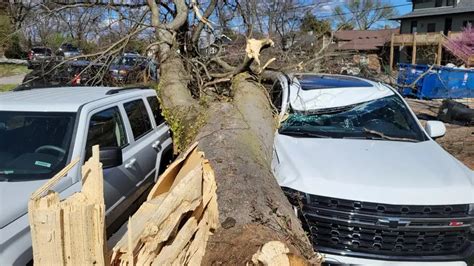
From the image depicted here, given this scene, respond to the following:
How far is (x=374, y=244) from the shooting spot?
3547mm

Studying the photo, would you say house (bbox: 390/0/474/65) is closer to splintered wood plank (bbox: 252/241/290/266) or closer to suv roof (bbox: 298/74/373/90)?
suv roof (bbox: 298/74/373/90)

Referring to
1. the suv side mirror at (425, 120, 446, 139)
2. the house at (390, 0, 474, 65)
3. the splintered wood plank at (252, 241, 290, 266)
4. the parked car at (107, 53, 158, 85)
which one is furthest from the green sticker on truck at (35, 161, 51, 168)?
the house at (390, 0, 474, 65)

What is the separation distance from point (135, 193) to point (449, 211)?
3019 millimetres

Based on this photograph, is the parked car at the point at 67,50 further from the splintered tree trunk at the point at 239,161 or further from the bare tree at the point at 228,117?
the splintered tree trunk at the point at 239,161

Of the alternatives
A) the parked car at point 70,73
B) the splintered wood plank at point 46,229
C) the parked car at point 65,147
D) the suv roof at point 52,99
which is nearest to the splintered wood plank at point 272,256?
the splintered wood plank at point 46,229

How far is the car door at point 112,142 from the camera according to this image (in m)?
4.07

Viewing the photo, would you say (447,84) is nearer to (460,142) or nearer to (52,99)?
(460,142)

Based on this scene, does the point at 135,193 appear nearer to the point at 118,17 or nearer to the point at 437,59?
the point at 118,17

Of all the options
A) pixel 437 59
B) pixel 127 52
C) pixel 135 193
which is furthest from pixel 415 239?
pixel 437 59

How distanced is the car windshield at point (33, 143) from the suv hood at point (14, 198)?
0.12m

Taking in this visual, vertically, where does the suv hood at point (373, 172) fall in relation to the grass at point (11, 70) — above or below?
above

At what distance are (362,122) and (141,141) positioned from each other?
258cm

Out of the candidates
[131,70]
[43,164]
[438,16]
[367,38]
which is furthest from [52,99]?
[367,38]

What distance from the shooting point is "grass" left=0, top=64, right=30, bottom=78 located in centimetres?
2545
